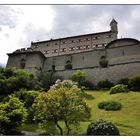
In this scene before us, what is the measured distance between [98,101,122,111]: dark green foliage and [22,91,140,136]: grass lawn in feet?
1.61

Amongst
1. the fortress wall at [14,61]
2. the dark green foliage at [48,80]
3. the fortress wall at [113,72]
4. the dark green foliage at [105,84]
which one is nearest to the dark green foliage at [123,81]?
the dark green foliage at [105,84]

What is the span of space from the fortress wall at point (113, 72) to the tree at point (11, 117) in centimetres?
2668

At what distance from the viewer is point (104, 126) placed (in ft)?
63.9

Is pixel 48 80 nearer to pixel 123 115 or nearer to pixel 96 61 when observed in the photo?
pixel 96 61

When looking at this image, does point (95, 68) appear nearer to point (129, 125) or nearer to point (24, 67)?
point (24, 67)


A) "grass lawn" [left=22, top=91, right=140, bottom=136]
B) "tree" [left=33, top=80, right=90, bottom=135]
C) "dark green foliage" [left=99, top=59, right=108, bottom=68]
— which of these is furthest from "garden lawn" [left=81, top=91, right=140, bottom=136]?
"dark green foliage" [left=99, top=59, right=108, bottom=68]

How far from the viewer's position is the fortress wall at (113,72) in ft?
154

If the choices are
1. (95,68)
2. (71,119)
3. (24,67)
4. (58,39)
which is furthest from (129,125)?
(58,39)

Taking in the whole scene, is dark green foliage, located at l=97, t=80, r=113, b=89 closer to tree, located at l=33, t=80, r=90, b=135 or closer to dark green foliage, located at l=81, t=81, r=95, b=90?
dark green foliage, located at l=81, t=81, r=95, b=90

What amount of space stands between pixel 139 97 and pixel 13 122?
53.9 ft

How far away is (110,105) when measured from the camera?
3122 cm

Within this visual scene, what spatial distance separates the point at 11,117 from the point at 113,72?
2831 cm

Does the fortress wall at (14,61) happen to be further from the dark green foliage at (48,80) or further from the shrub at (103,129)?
the shrub at (103,129)

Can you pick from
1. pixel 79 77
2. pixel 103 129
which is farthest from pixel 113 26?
pixel 103 129
